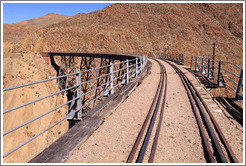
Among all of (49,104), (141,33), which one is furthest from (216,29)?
(49,104)

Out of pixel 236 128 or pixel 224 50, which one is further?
pixel 224 50

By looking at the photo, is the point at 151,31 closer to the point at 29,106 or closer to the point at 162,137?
the point at 29,106

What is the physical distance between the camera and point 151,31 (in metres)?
69.1

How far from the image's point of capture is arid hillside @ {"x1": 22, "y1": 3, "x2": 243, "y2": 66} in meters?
58.9

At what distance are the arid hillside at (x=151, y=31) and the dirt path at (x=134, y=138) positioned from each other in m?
51.1

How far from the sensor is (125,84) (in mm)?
10555

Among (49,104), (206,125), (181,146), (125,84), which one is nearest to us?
(181,146)

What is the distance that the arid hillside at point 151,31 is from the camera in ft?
193

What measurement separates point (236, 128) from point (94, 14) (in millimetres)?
79261

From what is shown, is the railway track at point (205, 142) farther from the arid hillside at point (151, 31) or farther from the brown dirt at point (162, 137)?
the arid hillside at point (151, 31)

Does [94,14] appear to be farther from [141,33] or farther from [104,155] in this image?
[104,155]

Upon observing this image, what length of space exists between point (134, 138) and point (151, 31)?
67.9m

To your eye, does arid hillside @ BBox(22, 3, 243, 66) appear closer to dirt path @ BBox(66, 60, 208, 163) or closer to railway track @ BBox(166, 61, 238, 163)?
dirt path @ BBox(66, 60, 208, 163)

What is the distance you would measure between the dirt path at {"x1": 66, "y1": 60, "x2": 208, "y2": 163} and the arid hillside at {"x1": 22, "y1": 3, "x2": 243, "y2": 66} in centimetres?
5113
